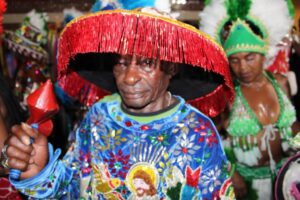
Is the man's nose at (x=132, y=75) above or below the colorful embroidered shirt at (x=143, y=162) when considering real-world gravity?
above

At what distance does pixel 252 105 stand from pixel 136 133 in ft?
5.89

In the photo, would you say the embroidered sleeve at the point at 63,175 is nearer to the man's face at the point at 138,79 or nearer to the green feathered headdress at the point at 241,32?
the man's face at the point at 138,79

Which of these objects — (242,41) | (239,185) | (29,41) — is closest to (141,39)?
(242,41)

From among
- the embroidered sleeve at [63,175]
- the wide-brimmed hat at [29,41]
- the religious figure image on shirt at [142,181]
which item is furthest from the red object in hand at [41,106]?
the wide-brimmed hat at [29,41]

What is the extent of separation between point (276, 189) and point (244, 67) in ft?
4.49

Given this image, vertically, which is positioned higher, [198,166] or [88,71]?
[88,71]

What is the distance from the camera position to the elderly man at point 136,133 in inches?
62.1

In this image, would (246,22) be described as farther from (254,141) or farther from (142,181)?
(142,181)

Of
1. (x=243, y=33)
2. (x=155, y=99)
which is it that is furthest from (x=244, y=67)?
(x=155, y=99)

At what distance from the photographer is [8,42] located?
5.33 meters

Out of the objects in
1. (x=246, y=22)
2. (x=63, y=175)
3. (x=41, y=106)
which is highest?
(x=246, y=22)

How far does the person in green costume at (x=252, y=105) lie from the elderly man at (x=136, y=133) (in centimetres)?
133

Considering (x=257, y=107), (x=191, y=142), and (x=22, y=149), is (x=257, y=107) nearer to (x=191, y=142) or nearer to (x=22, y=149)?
(x=191, y=142)

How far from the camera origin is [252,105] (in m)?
3.41
